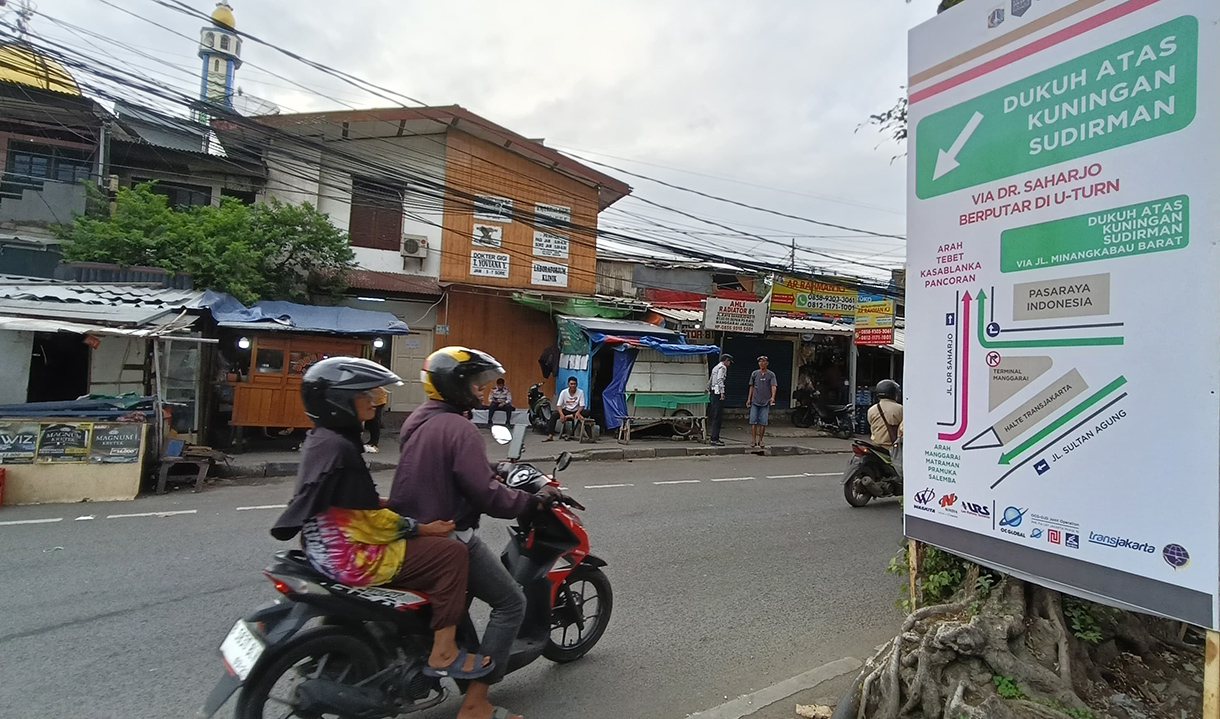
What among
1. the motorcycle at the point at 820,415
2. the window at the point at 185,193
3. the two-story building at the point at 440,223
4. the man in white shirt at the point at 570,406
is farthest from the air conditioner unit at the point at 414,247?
the motorcycle at the point at 820,415

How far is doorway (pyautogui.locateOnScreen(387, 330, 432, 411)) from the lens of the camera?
1545 cm

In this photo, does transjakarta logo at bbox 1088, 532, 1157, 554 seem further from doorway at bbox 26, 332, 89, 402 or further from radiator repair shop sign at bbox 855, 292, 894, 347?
radiator repair shop sign at bbox 855, 292, 894, 347

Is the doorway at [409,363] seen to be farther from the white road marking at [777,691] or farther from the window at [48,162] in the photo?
the white road marking at [777,691]

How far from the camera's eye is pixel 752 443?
47.1 ft

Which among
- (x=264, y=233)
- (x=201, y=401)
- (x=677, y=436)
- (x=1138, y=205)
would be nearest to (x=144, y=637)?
(x=1138, y=205)

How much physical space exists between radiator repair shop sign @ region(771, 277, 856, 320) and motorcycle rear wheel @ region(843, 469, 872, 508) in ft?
27.0

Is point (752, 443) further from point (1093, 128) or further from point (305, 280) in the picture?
point (1093, 128)

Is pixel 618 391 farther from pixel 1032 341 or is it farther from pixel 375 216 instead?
pixel 1032 341

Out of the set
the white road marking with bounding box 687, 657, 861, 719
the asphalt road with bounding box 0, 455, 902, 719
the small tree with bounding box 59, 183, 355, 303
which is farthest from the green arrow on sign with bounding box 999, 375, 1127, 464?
the small tree with bounding box 59, 183, 355, 303

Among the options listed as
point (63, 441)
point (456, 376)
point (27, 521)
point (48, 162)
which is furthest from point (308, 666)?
point (48, 162)

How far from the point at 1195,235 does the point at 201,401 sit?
42.4 ft

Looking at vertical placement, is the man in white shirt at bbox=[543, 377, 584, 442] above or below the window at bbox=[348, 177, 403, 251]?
below

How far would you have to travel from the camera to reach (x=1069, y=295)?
243 cm

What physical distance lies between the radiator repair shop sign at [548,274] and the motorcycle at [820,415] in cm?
741
